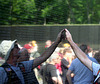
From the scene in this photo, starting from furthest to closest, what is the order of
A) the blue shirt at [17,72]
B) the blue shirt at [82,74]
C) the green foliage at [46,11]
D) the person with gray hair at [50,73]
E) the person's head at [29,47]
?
the person with gray hair at [50,73] < the blue shirt at [82,74] < the person's head at [29,47] < the green foliage at [46,11] < the blue shirt at [17,72]

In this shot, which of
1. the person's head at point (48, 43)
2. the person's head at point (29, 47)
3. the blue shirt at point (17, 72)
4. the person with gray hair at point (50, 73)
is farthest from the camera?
the person with gray hair at point (50, 73)

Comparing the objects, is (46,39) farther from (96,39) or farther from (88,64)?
(96,39)

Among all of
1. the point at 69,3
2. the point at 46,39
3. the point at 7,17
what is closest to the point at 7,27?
the point at 7,17

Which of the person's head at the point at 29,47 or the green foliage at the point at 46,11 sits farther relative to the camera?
the person's head at the point at 29,47

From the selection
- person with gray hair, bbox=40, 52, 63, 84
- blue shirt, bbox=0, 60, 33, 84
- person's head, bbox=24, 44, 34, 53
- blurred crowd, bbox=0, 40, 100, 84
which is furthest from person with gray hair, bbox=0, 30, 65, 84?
person with gray hair, bbox=40, 52, 63, 84

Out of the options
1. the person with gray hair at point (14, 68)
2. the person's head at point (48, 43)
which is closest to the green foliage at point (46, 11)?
the person's head at point (48, 43)

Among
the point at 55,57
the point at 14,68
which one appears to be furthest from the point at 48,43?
the point at 14,68

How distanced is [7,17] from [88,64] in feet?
4.07

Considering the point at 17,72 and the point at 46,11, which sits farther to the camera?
the point at 46,11

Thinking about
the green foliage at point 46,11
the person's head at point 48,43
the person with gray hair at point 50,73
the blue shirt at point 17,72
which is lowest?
the person with gray hair at point 50,73

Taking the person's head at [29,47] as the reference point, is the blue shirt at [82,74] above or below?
below

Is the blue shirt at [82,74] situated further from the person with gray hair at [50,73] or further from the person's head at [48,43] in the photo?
the person's head at [48,43]

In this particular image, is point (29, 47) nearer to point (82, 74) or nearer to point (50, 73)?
point (50, 73)

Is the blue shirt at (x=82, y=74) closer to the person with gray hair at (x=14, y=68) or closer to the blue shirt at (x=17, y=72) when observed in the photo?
the person with gray hair at (x=14, y=68)
